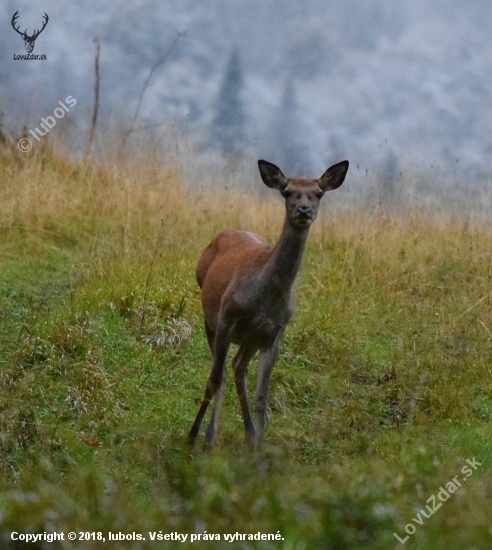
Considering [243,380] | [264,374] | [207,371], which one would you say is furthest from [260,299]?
[207,371]

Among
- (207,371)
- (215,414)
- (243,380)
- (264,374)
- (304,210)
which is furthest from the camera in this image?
(207,371)

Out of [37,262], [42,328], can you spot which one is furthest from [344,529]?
[37,262]

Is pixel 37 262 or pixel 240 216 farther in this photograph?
pixel 240 216

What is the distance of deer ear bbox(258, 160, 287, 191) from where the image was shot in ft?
21.9

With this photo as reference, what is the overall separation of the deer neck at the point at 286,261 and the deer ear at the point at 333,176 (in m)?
0.46

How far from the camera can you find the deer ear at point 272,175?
6.69 metres

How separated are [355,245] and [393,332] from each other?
1576mm

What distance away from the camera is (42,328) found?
8023 millimetres

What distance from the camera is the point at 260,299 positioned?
640 cm

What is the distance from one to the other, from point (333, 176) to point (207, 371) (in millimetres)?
1945

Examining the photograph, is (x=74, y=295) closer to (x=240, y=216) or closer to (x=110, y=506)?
(x=240, y=216)
